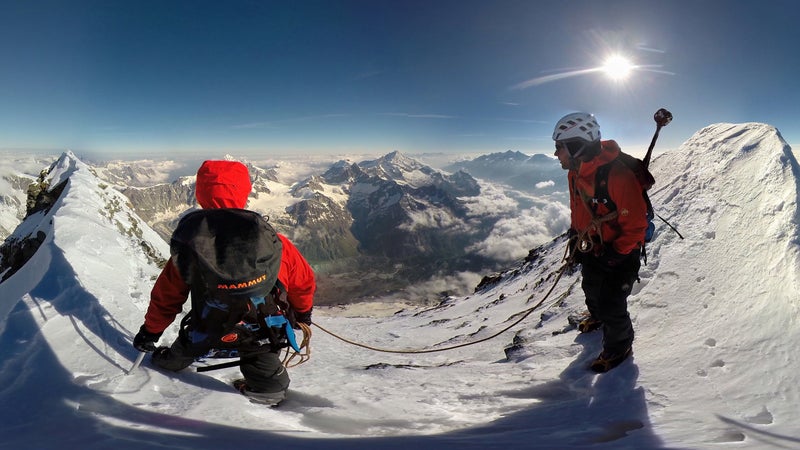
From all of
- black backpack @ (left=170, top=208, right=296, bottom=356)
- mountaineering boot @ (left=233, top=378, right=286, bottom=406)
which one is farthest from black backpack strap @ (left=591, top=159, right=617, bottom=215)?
mountaineering boot @ (left=233, top=378, right=286, bottom=406)

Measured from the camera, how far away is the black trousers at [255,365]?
5.32 m

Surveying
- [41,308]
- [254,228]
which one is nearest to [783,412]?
[254,228]

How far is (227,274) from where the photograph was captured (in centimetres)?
420

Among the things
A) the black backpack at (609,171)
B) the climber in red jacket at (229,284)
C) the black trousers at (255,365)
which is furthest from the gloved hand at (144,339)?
the black backpack at (609,171)

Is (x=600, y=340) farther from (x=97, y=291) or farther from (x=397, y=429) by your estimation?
(x=97, y=291)

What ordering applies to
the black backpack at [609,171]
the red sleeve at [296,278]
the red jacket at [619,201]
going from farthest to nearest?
1. the black backpack at [609,171]
2. the red jacket at [619,201]
3. the red sleeve at [296,278]

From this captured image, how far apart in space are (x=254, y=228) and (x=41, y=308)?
14.3 ft

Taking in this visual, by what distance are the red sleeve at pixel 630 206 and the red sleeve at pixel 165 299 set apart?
21.4 feet

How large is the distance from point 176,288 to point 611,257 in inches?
260

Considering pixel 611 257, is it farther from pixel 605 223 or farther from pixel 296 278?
pixel 296 278

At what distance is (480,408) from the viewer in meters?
5.95

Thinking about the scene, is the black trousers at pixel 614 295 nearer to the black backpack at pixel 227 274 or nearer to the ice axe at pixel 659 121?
the ice axe at pixel 659 121

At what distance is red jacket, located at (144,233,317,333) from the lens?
486 centimetres

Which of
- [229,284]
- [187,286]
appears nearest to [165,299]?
[187,286]
